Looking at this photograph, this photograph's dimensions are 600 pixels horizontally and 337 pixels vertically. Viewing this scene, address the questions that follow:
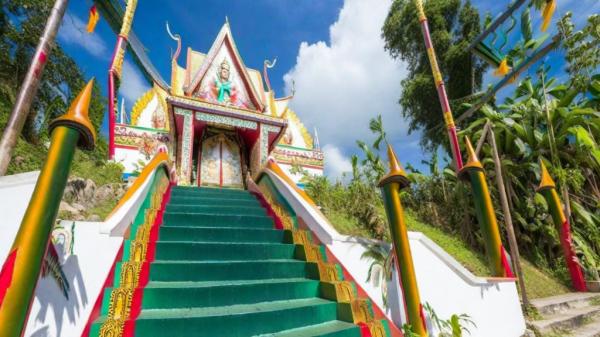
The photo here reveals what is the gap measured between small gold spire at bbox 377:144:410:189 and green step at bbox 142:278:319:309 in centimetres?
139

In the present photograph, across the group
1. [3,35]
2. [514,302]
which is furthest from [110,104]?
[514,302]

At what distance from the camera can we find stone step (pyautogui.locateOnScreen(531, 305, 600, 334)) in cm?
340

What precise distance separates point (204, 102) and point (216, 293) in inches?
280

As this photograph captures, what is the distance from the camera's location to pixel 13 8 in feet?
22.5

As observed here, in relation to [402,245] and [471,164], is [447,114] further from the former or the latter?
[402,245]

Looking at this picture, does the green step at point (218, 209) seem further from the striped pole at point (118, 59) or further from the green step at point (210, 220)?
the striped pole at point (118, 59)

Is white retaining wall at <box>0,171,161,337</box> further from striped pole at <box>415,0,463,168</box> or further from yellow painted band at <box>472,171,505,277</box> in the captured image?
striped pole at <box>415,0,463,168</box>

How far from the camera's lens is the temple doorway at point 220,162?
9484 millimetres

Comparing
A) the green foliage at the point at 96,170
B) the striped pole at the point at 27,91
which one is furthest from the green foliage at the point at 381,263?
the green foliage at the point at 96,170

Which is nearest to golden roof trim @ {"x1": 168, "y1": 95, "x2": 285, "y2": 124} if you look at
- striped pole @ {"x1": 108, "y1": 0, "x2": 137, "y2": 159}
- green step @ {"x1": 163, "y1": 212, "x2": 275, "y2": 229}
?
striped pole @ {"x1": 108, "y1": 0, "x2": 137, "y2": 159}

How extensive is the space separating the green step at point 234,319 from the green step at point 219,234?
3.81ft

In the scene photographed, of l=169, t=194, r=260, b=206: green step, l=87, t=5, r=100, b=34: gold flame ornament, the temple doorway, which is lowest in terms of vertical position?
l=169, t=194, r=260, b=206: green step

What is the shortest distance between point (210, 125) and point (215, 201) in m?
4.98

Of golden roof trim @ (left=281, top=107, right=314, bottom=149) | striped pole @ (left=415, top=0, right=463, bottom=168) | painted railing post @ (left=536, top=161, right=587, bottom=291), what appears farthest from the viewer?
golden roof trim @ (left=281, top=107, right=314, bottom=149)
